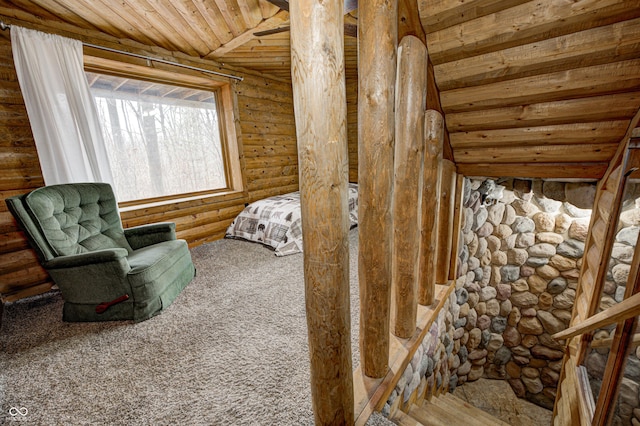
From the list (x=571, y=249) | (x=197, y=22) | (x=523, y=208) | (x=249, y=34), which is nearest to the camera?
(x=197, y=22)

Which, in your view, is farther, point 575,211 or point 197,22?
point 575,211

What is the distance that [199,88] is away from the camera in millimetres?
3262

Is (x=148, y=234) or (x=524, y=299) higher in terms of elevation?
(x=148, y=234)

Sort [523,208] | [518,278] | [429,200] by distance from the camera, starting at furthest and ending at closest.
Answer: [518,278], [523,208], [429,200]

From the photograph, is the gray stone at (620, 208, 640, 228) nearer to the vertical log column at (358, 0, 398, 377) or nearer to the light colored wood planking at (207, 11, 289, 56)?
the vertical log column at (358, 0, 398, 377)

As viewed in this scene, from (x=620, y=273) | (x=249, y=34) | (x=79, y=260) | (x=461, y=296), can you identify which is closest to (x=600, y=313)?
(x=620, y=273)

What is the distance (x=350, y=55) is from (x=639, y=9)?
2.51m

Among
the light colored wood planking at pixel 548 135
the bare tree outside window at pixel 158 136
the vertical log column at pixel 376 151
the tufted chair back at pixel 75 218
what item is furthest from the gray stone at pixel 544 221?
the tufted chair back at pixel 75 218

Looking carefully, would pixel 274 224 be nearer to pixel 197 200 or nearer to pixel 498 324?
pixel 197 200

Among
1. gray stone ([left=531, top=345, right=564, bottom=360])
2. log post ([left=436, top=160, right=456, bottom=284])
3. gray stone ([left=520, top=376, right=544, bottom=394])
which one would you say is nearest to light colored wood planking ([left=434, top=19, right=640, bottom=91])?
log post ([left=436, top=160, right=456, bottom=284])

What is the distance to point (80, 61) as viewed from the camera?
2.20 metres

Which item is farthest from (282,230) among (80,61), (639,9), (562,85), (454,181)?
(639,9)

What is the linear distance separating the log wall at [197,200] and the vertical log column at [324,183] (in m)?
2.58

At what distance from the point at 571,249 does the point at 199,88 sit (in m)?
4.44
